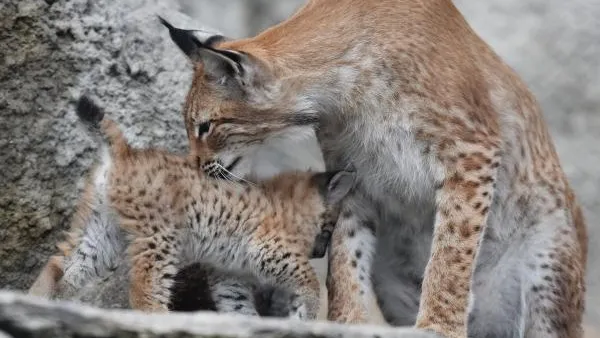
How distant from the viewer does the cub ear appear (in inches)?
278

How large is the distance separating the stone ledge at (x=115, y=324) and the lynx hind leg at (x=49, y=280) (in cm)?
221

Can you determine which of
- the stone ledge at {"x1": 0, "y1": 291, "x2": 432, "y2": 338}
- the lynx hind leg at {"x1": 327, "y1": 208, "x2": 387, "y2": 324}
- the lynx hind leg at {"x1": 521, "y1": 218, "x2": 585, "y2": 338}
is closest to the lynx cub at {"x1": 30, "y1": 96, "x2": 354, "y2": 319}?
the lynx hind leg at {"x1": 327, "y1": 208, "x2": 387, "y2": 324}

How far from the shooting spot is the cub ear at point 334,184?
23.2 ft

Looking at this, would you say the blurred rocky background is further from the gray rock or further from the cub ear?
the cub ear

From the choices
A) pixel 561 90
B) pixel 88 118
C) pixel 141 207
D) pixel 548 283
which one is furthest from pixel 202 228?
pixel 561 90

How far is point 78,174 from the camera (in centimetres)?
774

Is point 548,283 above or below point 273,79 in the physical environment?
below

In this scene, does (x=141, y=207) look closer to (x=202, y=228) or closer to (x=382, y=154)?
(x=202, y=228)

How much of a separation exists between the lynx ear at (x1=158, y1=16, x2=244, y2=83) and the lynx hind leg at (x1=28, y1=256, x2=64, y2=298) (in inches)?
46.4

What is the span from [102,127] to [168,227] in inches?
24.5

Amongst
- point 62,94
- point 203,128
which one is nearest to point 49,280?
point 203,128

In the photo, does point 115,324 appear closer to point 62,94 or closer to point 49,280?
point 49,280

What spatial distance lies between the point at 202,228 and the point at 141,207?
375mm

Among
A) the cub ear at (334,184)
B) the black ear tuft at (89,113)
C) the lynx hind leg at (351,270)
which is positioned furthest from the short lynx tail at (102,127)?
the lynx hind leg at (351,270)
